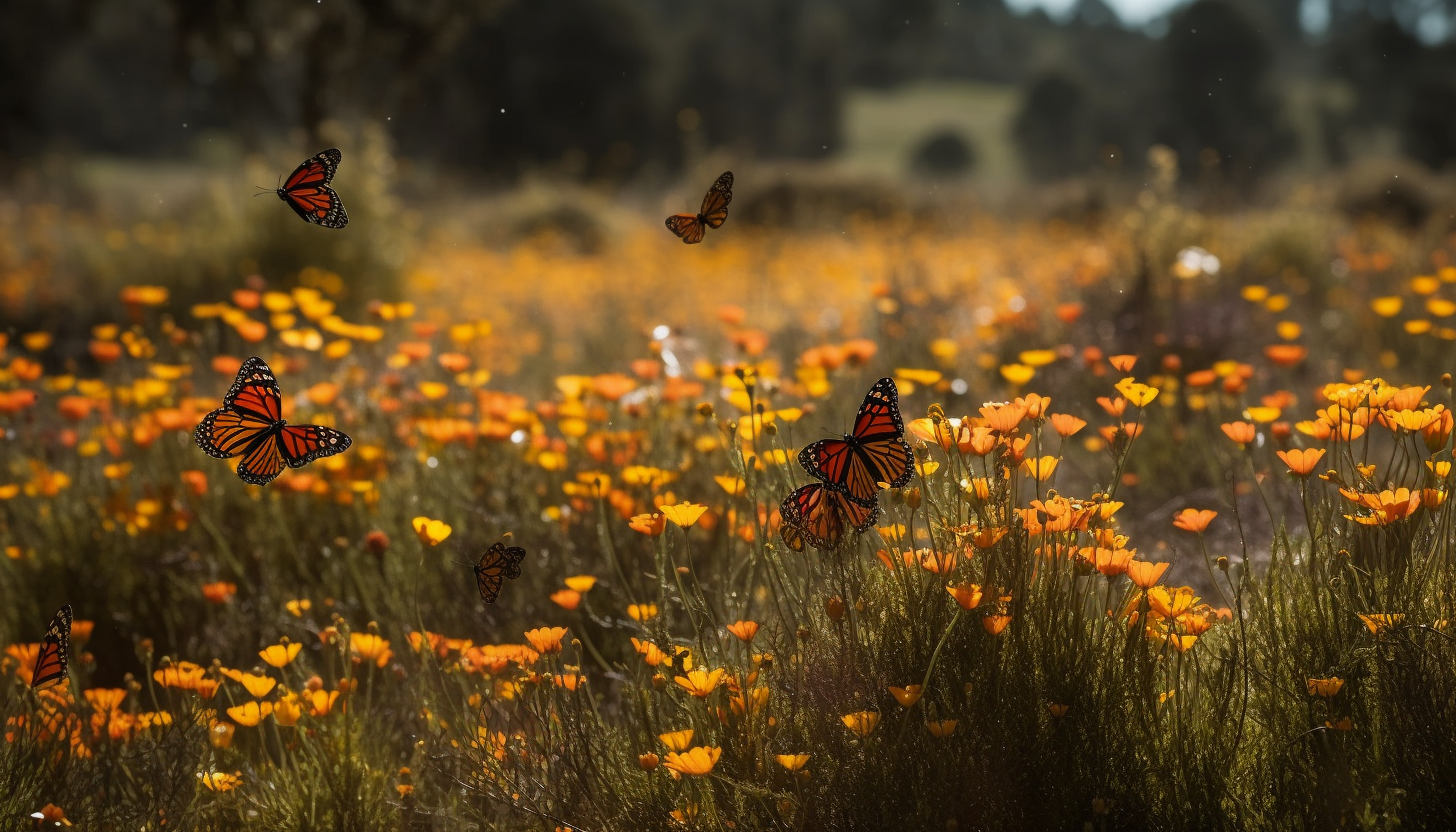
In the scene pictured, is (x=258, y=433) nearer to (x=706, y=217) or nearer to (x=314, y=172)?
(x=314, y=172)

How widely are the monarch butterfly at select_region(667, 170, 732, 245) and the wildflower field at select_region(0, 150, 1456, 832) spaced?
479 mm

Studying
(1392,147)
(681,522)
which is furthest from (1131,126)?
(681,522)

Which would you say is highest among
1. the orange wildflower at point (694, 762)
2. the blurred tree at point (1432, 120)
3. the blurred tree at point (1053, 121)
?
the blurred tree at point (1053, 121)

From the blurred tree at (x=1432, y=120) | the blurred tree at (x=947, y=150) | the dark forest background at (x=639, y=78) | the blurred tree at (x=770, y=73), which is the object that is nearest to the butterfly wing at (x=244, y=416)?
the dark forest background at (x=639, y=78)

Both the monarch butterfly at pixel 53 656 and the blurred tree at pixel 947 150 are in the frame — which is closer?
the monarch butterfly at pixel 53 656

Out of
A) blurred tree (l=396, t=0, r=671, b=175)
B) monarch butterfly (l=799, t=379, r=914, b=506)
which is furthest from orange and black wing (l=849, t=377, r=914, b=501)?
blurred tree (l=396, t=0, r=671, b=175)

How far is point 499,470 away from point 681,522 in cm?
172

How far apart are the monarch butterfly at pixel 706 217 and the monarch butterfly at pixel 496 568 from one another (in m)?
0.83

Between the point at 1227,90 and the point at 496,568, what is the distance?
56.1 m

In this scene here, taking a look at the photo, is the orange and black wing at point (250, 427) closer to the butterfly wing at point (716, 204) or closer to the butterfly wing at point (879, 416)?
the butterfly wing at point (716, 204)

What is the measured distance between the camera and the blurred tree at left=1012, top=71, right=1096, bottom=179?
70.1 meters

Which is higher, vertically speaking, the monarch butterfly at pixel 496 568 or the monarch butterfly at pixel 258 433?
the monarch butterfly at pixel 258 433

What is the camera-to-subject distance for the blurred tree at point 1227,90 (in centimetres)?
5147

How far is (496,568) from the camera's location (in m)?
2.40
